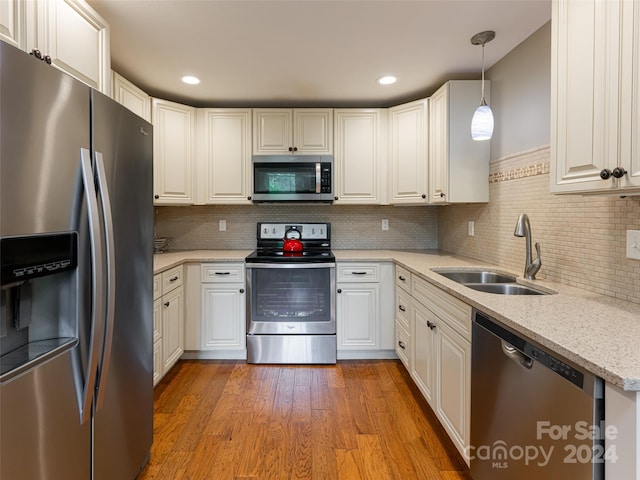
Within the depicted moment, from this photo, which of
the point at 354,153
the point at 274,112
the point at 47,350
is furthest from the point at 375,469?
the point at 274,112

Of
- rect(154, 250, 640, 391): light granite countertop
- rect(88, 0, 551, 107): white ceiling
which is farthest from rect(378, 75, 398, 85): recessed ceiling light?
rect(154, 250, 640, 391): light granite countertop

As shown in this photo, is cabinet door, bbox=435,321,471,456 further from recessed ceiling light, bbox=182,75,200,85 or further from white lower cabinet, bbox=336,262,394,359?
recessed ceiling light, bbox=182,75,200,85

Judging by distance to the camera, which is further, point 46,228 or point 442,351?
point 442,351

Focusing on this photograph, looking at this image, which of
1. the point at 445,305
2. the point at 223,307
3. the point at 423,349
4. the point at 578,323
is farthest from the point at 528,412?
the point at 223,307

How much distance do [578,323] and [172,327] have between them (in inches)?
96.4

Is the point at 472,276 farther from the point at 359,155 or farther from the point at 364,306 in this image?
the point at 359,155

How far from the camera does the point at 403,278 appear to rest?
2.54m

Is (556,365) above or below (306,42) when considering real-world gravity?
below

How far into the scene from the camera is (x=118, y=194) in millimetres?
1275

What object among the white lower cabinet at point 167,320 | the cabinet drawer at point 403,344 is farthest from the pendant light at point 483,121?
the white lower cabinet at point 167,320

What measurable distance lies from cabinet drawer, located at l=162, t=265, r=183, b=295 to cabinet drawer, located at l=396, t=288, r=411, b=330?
68.0 inches

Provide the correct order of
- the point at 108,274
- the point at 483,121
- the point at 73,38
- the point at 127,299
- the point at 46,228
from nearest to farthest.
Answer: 1. the point at 46,228
2. the point at 108,274
3. the point at 127,299
4. the point at 73,38
5. the point at 483,121

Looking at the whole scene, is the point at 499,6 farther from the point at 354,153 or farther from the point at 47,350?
the point at 47,350

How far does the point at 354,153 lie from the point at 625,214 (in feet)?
6.66
